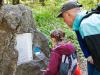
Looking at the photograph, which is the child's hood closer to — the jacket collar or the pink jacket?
the pink jacket

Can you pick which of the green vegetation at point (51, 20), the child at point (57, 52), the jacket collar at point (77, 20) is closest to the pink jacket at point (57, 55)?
the child at point (57, 52)

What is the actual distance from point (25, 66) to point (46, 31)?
5.69 m

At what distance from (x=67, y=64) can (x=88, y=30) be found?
127 centimetres

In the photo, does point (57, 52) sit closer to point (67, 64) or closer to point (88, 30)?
point (67, 64)

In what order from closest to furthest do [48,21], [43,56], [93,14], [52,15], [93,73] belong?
1. [93,14]
2. [93,73]
3. [43,56]
4. [48,21]
5. [52,15]

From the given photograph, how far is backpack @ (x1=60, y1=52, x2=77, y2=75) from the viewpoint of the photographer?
4664 millimetres

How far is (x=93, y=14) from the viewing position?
3.69 m

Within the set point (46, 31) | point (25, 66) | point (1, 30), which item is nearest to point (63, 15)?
point (1, 30)

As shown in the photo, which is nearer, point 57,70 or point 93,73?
point 93,73

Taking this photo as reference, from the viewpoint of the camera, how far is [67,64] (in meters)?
4.70

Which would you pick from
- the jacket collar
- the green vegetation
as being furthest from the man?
the green vegetation

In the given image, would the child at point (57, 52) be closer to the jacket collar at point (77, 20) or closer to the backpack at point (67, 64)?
the backpack at point (67, 64)

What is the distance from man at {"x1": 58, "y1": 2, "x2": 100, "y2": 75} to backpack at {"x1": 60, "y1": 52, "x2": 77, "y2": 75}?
637mm

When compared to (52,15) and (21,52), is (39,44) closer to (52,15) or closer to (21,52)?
(21,52)
